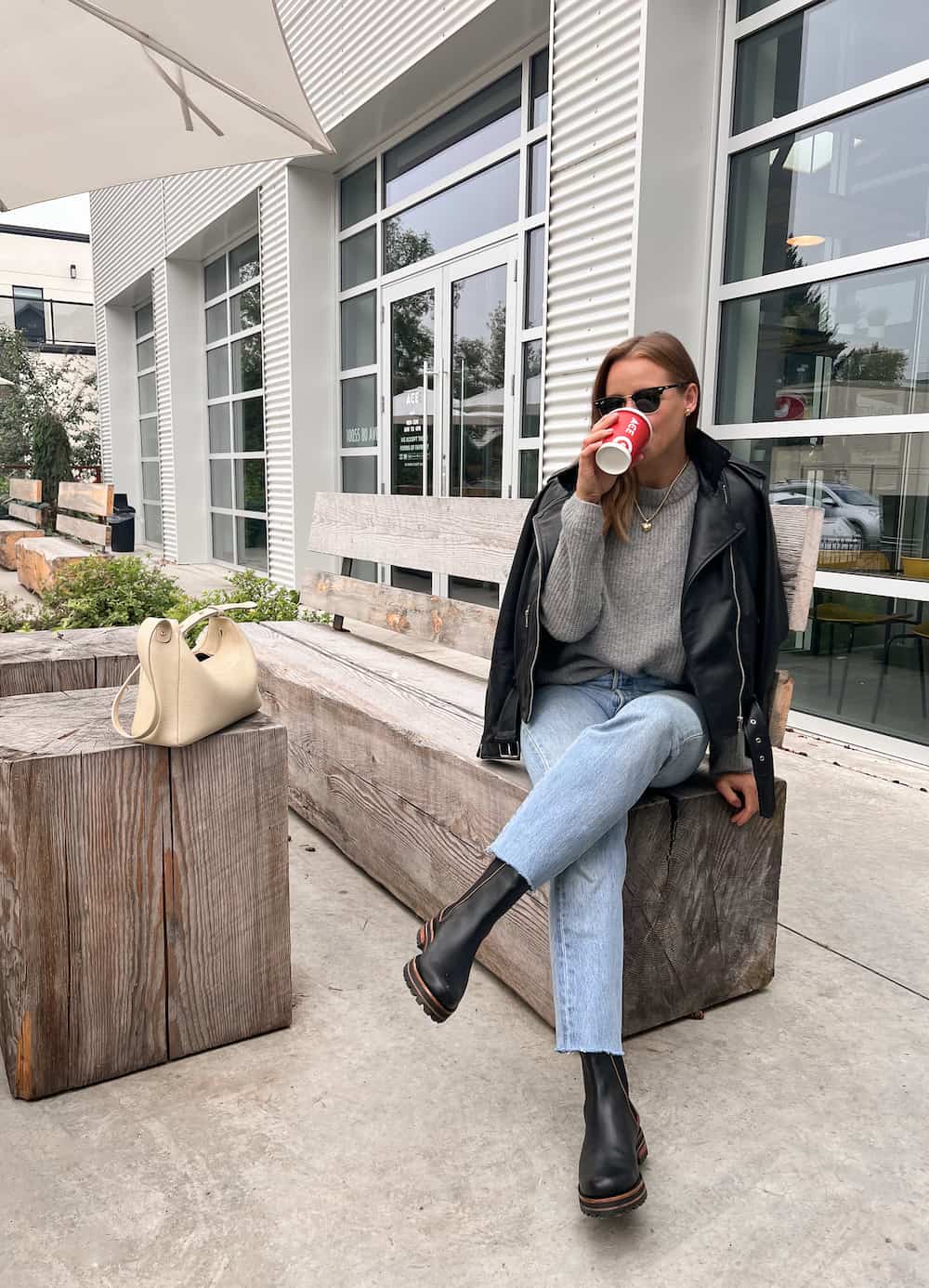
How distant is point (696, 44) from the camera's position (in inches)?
188

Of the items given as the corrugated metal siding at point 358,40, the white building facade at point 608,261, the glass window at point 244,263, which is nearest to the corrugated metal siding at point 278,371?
the white building facade at point 608,261

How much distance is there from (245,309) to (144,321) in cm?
623

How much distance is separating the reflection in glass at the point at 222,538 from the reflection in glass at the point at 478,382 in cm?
596

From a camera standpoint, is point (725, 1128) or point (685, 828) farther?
point (685, 828)

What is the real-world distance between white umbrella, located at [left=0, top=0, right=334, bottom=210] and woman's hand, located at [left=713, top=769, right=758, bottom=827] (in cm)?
283

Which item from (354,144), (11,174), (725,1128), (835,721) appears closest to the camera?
(725,1128)

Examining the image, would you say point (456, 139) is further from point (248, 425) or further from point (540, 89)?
point (248, 425)

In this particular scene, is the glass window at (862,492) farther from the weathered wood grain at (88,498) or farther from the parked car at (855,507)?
the weathered wood grain at (88,498)

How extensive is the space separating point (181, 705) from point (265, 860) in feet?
1.49

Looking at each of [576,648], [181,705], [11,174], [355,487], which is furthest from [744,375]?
[355,487]

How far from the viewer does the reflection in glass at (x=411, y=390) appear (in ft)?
25.4

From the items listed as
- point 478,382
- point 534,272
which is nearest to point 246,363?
point 478,382

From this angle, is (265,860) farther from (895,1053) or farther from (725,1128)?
(895,1053)

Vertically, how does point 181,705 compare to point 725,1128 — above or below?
above
